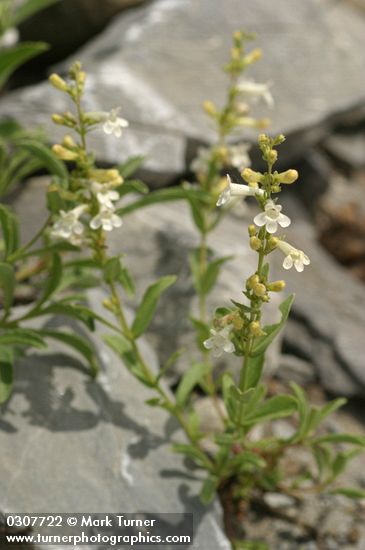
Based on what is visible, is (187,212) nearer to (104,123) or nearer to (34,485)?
(104,123)

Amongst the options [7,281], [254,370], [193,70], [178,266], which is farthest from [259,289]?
[193,70]

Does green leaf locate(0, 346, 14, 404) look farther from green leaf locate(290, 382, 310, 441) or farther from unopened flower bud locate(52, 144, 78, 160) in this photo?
green leaf locate(290, 382, 310, 441)

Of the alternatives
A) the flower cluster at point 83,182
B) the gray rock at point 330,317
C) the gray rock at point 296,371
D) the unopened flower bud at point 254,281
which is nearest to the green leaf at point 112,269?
the flower cluster at point 83,182

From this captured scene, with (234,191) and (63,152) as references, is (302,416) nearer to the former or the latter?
(234,191)

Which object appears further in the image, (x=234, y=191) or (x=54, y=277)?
(x=54, y=277)

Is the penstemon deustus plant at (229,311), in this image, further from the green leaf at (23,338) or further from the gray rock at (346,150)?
the gray rock at (346,150)

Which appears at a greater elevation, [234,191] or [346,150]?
[234,191]

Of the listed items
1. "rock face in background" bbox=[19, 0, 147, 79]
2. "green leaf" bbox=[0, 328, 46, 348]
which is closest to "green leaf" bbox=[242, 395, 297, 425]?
"green leaf" bbox=[0, 328, 46, 348]
